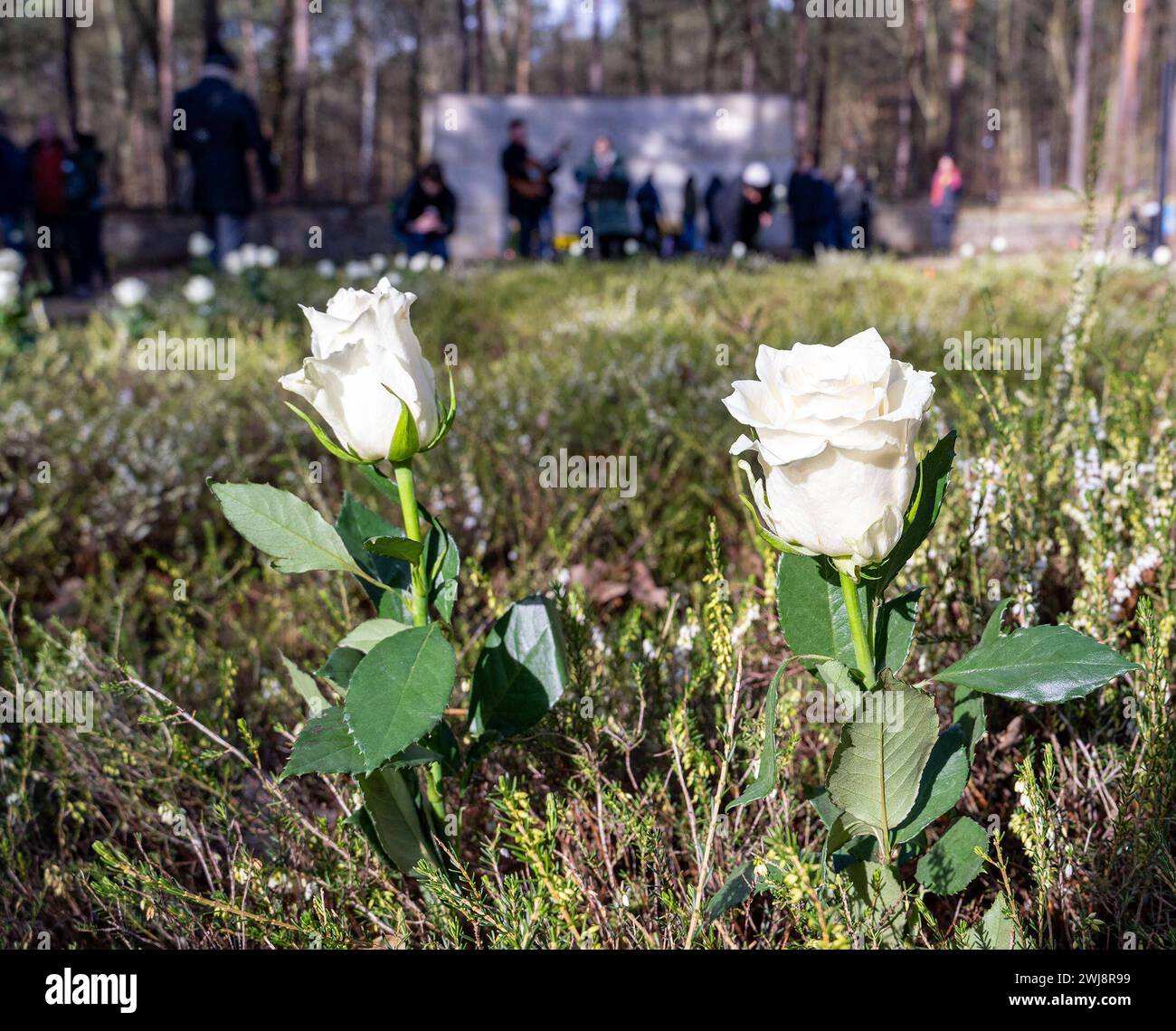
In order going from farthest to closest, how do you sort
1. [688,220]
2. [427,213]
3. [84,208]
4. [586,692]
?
[688,220] → [427,213] → [84,208] → [586,692]

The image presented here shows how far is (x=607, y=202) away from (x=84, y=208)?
19.6ft

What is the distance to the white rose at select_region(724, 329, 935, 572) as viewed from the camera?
2.69ft

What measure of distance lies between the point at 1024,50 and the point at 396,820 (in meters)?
47.5

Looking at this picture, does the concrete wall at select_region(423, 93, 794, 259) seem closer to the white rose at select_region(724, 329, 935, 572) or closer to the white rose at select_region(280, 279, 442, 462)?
the white rose at select_region(280, 279, 442, 462)

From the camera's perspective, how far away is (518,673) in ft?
3.77

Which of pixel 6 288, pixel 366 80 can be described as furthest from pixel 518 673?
pixel 366 80

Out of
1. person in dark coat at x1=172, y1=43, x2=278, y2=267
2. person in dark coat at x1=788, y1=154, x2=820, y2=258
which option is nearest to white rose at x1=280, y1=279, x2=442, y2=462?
person in dark coat at x1=172, y1=43, x2=278, y2=267

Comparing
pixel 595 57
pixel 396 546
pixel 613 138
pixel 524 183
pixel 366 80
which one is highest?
pixel 366 80

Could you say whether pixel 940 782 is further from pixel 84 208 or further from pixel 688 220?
pixel 688 220

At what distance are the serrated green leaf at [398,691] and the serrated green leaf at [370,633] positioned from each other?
4.1 inches

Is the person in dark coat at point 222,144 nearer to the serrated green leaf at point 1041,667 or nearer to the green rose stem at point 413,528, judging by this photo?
the green rose stem at point 413,528

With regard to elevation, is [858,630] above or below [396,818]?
above

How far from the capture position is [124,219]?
669 inches

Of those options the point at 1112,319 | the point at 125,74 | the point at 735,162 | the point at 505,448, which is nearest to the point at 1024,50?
the point at 735,162
